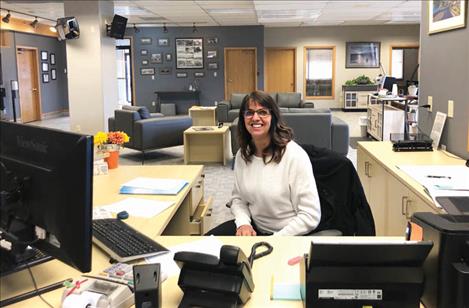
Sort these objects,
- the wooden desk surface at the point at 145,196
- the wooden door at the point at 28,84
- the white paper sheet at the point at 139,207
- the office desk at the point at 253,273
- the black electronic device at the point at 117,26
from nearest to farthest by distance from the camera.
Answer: the office desk at the point at 253,273 → the wooden desk surface at the point at 145,196 → the white paper sheet at the point at 139,207 → the black electronic device at the point at 117,26 → the wooden door at the point at 28,84

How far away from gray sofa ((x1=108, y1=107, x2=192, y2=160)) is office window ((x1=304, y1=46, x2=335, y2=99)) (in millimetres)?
8243

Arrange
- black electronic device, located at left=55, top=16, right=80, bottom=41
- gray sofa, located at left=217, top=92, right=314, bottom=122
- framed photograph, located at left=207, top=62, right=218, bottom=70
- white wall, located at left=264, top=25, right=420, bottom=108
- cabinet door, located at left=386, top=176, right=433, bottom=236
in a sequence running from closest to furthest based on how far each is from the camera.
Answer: cabinet door, located at left=386, top=176, right=433, bottom=236 → black electronic device, located at left=55, top=16, right=80, bottom=41 → gray sofa, located at left=217, top=92, right=314, bottom=122 → framed photograph, located at left=207, top=62, right=218, bottom=70 → white wall, located at left=264, top=25, right=420, bottom=108

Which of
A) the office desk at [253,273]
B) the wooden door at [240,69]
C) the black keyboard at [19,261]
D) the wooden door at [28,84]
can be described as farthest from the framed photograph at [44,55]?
the black keyboard at [19,261]

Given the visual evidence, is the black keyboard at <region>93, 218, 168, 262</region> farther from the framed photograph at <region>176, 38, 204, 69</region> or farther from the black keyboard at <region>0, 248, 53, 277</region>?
the framed photograph at <region>176, 38, 204, 69</region>

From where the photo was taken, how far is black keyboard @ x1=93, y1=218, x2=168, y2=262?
5.54ft

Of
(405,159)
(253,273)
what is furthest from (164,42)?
(253,273)

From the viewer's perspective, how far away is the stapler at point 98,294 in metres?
1.31

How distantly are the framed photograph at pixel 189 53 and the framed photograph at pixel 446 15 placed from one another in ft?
36.3

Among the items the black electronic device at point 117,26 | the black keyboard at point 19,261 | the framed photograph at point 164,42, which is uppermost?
the framed photograph at point 164,42

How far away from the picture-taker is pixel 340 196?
2.37 metres

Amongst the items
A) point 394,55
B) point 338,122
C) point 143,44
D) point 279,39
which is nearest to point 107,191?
point 338,122

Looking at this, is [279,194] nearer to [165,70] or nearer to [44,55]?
[165,70]

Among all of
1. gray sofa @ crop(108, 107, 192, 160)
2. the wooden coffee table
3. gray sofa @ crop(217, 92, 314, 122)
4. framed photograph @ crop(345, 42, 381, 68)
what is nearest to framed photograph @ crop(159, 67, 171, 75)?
gray sofa @ crop(217, 92, 314, 122)

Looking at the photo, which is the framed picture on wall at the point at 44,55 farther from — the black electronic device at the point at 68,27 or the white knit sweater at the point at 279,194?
the white knit sweater at the point at 279,194
